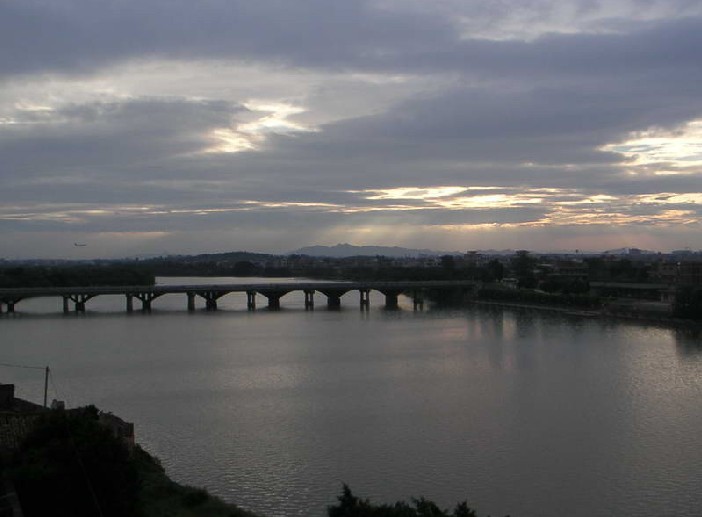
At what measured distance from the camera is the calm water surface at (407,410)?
27.4 ft

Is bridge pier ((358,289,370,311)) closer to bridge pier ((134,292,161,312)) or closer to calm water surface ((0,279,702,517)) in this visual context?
bridge pier ((134,292,161,312))

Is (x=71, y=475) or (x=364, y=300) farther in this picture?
(x=364, y=300)

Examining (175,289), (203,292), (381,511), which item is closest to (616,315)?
(203,292)

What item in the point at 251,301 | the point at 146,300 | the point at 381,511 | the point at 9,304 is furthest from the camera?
the point at 251,301

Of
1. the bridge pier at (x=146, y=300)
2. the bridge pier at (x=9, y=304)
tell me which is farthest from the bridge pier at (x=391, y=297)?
the bridge pier at (x=9, y=304)

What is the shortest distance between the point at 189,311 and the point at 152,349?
42.5 feet

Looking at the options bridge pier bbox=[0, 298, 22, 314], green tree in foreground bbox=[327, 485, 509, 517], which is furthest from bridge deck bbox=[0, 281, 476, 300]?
green tree in foreground bbox=[327, 485, 509, 517]

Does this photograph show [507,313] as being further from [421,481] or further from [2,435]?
[2,435]

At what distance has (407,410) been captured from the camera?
1178 centimetres

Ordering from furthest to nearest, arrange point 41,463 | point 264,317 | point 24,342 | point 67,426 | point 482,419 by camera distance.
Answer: point 264,317 < point 24,342 < point 482,419 < point 67,426 < point 41,463

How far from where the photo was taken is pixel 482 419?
36.8 ft

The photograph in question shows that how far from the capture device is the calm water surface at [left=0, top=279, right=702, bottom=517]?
834cm

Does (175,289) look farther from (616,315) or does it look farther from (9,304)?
(616,315)

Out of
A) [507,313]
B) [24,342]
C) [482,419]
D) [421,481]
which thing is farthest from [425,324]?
[421,481]
